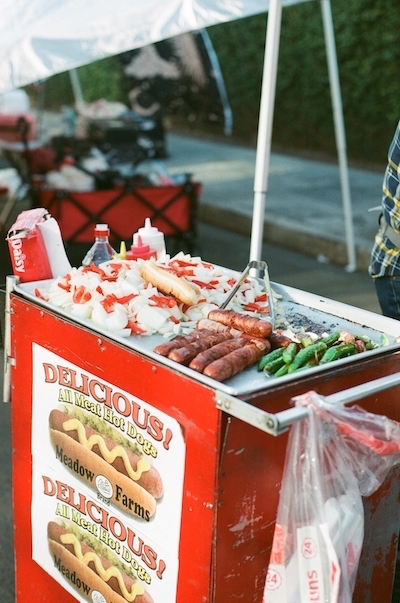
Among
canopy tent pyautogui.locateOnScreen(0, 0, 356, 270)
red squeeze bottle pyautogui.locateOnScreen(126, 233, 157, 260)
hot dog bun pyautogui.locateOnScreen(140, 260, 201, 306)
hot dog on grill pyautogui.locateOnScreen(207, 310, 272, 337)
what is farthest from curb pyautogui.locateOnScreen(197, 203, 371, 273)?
hot dog on grill pyautogui.locateOnScreen(207, 310, 272, 337)

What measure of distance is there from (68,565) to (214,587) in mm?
721

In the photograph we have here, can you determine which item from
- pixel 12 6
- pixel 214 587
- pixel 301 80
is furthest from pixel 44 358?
pixel 301 80

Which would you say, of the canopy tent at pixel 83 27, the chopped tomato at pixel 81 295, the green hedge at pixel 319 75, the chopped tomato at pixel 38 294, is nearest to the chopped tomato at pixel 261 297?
the chopped tomato at pixel 81 295

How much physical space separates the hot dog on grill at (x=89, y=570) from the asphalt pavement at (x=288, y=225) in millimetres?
1053

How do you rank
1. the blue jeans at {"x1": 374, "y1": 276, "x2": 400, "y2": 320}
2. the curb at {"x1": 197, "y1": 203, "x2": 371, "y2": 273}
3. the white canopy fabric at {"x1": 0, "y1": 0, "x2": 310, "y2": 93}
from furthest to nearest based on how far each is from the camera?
the curb at {"x1": 197, "y1": 203, "x2": 371, "y2": 273} → the white canopy fabric at {"x1": 0, "y1": 0, "x2": 310, "y2": 93} → the blue jeans at {"x1": 374, "y1": 276, "x2": 400, "y2": 320}

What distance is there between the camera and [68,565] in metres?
2.51

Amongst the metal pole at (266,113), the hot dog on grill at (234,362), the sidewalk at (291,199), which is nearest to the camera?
the hot dog on grill at (234,362)

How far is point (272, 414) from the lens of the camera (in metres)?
1.77

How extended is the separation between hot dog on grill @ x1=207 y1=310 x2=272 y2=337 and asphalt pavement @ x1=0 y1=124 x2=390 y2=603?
1.80 m

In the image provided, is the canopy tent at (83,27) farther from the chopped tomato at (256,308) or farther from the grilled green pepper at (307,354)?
the grilled green pepper at (307,354)

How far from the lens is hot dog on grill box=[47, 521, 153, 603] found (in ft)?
7.48

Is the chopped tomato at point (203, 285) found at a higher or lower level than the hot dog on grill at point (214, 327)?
higher

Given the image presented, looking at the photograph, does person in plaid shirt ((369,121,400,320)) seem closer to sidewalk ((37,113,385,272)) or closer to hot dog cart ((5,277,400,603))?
hot dog cart ((5,277,400,603))

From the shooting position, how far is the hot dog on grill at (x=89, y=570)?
2281 mm
